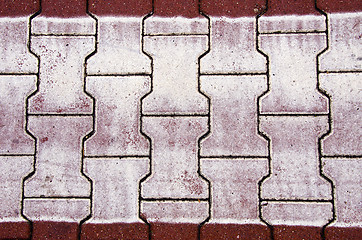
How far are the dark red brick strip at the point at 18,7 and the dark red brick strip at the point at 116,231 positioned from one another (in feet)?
3.85

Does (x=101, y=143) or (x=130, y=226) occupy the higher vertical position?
(x=101, y=143)

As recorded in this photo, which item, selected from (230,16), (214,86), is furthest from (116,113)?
(230,16)

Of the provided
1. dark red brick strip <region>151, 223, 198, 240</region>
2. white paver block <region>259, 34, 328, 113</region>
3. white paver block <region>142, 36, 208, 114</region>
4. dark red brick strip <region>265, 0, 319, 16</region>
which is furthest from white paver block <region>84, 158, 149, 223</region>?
dark red brick strip <region>265, 0, 319, 16</region>

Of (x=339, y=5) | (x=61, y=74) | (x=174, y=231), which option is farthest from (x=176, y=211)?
(x=339, y=5)

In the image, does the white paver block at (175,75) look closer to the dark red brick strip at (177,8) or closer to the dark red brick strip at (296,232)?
the dark red brick strip at (177,8)

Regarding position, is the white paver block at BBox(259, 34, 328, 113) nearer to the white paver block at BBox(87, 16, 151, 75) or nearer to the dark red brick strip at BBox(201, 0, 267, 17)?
the dark red brick strip at BBox(201, 0, 267, 17)

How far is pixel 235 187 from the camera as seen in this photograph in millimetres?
1503

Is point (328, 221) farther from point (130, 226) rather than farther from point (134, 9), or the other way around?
point (134, 9)

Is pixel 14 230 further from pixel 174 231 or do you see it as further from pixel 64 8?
pixel 64 8

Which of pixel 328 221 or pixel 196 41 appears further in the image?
pixel 196 41

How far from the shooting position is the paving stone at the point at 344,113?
150 cm

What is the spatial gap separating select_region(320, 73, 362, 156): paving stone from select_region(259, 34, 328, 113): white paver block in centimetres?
6

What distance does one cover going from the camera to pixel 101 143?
1.54m

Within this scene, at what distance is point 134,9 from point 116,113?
565 millimetres
